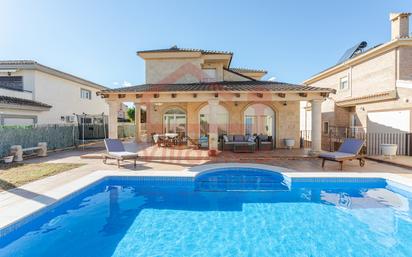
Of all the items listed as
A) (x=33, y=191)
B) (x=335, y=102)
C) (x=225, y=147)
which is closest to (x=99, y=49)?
(x=225, y=147)

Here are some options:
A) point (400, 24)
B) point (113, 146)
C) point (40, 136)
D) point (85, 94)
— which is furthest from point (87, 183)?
point (400, 24)

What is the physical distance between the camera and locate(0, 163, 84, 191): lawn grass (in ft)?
26.1

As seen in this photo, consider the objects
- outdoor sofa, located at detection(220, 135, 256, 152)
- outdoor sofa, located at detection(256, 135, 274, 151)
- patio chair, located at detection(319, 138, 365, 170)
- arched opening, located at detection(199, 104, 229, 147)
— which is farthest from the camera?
arched opening, located at detection(199, 104, 229, 147)

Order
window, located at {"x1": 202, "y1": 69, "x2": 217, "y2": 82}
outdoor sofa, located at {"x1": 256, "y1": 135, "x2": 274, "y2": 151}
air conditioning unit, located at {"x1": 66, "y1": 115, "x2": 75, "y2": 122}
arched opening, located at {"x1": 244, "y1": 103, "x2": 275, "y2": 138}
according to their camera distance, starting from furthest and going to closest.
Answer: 1. air conditioning unit, located at {"x1": 66, "y1": 115, "x2": 75, "y2": 122}
2. window, located at {"x1": 202, "y1": 69, "x2": 217, "y2": 82}
3. arched opening, located at {"x1": 244, "y1": 103, "x2": 275, "y2": 138}
4. outdoor sofa, located at {"x1": 256, "y1": 135, "x2": 274, "y2": 151}

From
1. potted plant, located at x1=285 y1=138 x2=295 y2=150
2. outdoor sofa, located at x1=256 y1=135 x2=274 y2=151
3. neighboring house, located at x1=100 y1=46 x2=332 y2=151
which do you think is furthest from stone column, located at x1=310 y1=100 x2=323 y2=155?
outdoor sofa, located at x1=256 y1=135 x2=274 y2=151

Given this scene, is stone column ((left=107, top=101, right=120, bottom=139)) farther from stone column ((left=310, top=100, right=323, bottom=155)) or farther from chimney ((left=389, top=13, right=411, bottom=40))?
chimney ((left=389, top=13, right=411, bottom=40))

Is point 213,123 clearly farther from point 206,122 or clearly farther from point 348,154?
point 348,154

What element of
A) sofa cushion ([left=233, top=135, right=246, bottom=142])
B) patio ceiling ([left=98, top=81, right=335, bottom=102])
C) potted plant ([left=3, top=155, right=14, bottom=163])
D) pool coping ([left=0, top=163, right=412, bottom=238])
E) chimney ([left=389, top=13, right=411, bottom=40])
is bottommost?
pool coping ([left=0, top=163, right=412, bottom=238])

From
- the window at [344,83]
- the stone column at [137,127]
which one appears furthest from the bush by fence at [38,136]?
the window at [344,83]

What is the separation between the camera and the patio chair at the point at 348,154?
1054 centimetres

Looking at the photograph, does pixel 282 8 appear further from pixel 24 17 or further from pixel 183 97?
pixel 24 17

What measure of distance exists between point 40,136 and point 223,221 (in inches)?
644

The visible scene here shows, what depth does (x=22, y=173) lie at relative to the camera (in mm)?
9570

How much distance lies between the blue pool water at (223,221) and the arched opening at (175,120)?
1126 cm
